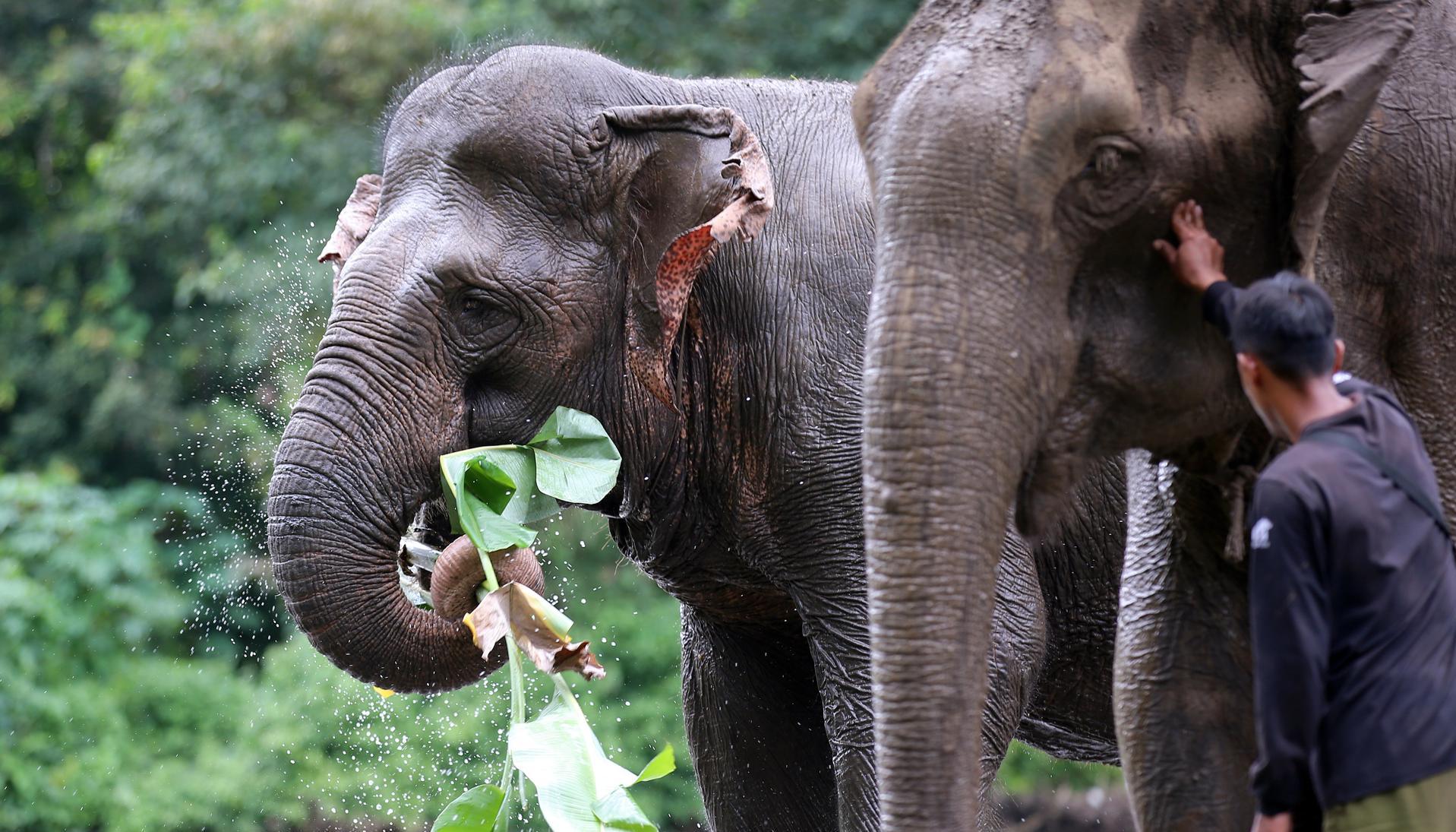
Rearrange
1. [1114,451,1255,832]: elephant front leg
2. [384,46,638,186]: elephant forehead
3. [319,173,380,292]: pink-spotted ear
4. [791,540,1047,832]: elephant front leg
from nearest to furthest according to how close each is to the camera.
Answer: [1114,451,1255,832]: elephant front leg → [791,540,1047,832]: elephant front leg → [384,46,638,186]: elephant forehead → [319,173,380,292]: pink-spotted ear

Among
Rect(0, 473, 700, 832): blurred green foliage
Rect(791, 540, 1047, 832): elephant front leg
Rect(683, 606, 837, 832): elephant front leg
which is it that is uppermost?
Rect(791, 540, 1047, 832): elephant front leg

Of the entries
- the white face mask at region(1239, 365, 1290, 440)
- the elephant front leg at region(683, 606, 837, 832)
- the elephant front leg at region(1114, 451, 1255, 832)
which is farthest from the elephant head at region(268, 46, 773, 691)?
the white face mask at region(1239, 365, 1290, 440)

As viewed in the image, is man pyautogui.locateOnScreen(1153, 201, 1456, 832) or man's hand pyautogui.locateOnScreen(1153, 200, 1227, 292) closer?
man pyautogui.locateOnScreen(1153, 201, 1456, 832)

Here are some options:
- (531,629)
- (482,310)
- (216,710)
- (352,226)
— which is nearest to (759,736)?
(531,629)

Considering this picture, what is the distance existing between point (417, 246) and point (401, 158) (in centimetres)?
29

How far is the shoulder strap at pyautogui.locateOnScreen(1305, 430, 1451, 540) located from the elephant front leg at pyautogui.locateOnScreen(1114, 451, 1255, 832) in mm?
841

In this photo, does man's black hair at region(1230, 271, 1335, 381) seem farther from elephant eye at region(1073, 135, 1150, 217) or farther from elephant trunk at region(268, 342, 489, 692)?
elephant trunk at region(268, 342, 489, 692)

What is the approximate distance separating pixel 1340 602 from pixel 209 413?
11.0 metres

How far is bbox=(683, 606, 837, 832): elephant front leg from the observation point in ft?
16.5

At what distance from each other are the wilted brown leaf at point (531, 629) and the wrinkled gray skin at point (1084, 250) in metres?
1.42

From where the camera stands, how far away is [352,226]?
4562 millimetres

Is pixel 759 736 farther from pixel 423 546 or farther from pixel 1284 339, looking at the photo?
pixel 1284 339

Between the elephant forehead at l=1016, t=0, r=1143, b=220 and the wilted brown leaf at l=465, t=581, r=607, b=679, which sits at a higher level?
the elephant forehead at l=1016, t=0, r=1143, b=220

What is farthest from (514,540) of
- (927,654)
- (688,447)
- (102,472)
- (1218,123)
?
(102,472)
